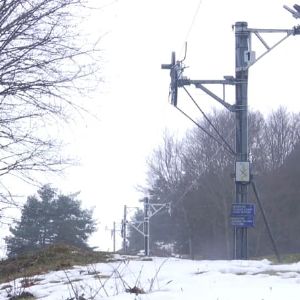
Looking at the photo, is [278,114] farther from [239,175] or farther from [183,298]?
[183,298]

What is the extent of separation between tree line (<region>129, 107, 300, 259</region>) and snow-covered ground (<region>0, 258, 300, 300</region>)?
36.0 m

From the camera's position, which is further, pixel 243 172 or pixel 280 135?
pixel 280 135

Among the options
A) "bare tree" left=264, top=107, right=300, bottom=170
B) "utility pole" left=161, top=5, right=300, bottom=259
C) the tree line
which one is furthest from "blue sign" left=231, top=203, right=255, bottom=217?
"bare tree" left=264, top=107, right=300, bottom=170

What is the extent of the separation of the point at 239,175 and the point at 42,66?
8.29m

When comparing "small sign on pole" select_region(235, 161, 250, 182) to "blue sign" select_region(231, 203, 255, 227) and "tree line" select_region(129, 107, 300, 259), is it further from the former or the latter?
"tree line" select_region(129, 107, 300, 259)

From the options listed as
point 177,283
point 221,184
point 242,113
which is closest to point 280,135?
point 221,184

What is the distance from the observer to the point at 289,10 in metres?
16.0

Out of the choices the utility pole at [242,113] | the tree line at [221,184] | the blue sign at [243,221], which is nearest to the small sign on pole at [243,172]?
the utility pole at [242,113]

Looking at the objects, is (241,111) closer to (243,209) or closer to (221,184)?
(243,209)

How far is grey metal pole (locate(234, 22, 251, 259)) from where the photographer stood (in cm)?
1636

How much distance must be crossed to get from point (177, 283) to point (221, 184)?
153 feet

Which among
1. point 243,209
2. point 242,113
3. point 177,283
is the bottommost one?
point 177,283

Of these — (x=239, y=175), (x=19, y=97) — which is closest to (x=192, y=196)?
(x=239, y=175)

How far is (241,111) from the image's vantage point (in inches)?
649
